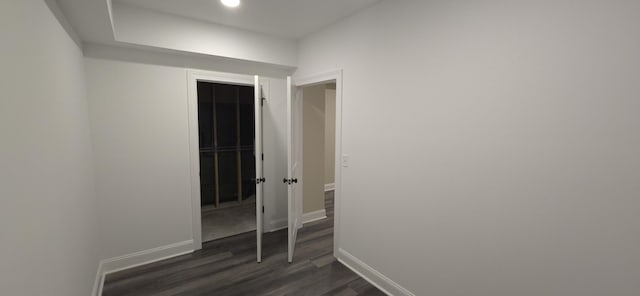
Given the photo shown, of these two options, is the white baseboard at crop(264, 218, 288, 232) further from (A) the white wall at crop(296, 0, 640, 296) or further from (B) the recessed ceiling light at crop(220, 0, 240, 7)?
(B) the recessed ceiling light at crop(220, 0, 240, 7)

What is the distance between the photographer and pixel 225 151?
188 inches

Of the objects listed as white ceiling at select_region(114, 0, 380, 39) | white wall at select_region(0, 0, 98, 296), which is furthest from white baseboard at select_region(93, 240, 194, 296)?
white ceiling at select_region(114, 0, 380, 39)

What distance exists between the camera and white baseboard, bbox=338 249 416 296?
2317mm

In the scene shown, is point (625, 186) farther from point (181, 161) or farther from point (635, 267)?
point (181, 161)

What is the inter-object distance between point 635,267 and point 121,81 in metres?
3.86

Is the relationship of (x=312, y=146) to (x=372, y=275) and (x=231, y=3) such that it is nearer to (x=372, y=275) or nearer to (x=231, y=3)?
(x=372, y=275)

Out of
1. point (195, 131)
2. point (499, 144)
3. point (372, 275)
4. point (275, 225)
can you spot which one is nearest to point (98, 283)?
point (195, 131)

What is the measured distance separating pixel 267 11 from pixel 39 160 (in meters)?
2.07

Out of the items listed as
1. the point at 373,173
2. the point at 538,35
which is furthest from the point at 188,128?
the point at 538,35

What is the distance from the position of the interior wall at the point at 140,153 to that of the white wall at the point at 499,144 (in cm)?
200

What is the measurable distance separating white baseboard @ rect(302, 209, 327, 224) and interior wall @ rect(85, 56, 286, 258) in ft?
5.22

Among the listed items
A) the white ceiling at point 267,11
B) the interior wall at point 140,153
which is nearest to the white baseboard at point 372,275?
the interior wall at point 140,153

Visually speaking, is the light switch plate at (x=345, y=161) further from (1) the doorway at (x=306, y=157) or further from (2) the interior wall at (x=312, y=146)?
(2) the interior wall at (x=312, y=146)

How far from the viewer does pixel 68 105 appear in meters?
1.77
